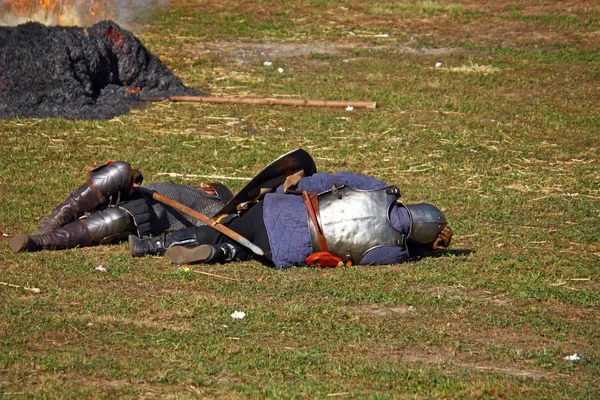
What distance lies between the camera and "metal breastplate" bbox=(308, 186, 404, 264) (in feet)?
24.1

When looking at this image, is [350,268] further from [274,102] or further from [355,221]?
[274,102]

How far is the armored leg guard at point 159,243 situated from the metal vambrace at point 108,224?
157 millimetres

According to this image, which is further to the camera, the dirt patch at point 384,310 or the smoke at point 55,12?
the smoke at point 55,12

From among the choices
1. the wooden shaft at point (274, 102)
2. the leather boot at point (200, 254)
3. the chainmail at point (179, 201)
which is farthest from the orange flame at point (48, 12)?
the leather boot at point (200, 254)

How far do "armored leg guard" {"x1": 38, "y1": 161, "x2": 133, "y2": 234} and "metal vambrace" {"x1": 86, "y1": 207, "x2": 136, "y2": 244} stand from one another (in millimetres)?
100

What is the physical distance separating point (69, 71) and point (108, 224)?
560 cm

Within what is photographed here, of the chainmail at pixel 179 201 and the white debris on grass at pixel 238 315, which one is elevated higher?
the chainmail at pixel 179 201

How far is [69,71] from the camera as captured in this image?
12.8 meters

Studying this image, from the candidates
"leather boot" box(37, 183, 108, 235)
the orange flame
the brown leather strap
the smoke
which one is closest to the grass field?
the brown leather strap

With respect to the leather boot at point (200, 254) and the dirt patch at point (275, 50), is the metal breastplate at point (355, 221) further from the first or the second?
the dirt patch at point (275, 50)

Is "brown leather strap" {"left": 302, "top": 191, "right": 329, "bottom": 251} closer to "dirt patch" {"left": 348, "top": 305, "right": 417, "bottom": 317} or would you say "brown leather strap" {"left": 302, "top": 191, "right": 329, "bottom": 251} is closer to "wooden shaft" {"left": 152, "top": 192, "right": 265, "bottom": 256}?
"wooden shaft" {"left": 152, "top": 192, "right": 265, "bottom": 256}

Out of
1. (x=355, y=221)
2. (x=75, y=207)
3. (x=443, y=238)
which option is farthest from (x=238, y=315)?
(x=75, y=207)

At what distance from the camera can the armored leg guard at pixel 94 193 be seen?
25.5ft

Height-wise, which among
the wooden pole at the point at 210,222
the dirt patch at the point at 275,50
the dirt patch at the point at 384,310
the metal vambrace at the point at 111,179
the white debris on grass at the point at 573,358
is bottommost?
the dirt patch at the point at 384,310
